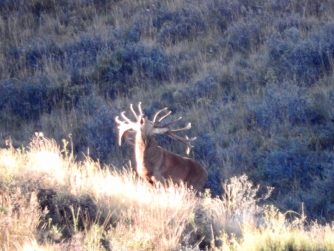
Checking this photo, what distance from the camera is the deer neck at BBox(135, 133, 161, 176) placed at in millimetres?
12828

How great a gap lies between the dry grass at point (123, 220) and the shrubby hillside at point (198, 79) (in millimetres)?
5227

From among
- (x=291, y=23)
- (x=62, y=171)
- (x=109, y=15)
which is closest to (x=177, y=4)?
(x=109, y=15)

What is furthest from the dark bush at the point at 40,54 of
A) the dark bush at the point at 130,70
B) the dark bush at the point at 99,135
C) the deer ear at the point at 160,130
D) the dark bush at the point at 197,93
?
the deer ear at the point at 160,130

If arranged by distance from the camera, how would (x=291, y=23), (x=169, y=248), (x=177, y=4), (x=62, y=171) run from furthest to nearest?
(x=177, y=4) → (x=291, y=23) → (x=62, y=171) → (x=169, y=248)

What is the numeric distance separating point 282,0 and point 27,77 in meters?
5.66

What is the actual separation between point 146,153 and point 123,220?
397 cm

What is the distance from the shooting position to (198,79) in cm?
1844

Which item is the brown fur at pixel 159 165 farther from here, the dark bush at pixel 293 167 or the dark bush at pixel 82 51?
the dark bush at pixel 82 51

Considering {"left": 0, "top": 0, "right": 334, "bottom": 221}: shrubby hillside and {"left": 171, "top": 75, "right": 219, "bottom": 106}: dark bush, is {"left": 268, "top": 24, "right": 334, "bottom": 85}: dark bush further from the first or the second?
{"left": 171, "top": 75, "right": 219, "bottom": 106}: dark bush

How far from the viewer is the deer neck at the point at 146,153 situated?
1283 cm

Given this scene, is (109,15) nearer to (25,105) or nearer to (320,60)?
(25,105)

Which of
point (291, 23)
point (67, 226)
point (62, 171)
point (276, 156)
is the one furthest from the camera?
point (291, 23)

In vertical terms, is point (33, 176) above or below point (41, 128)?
above

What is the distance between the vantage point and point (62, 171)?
10.1 metres
